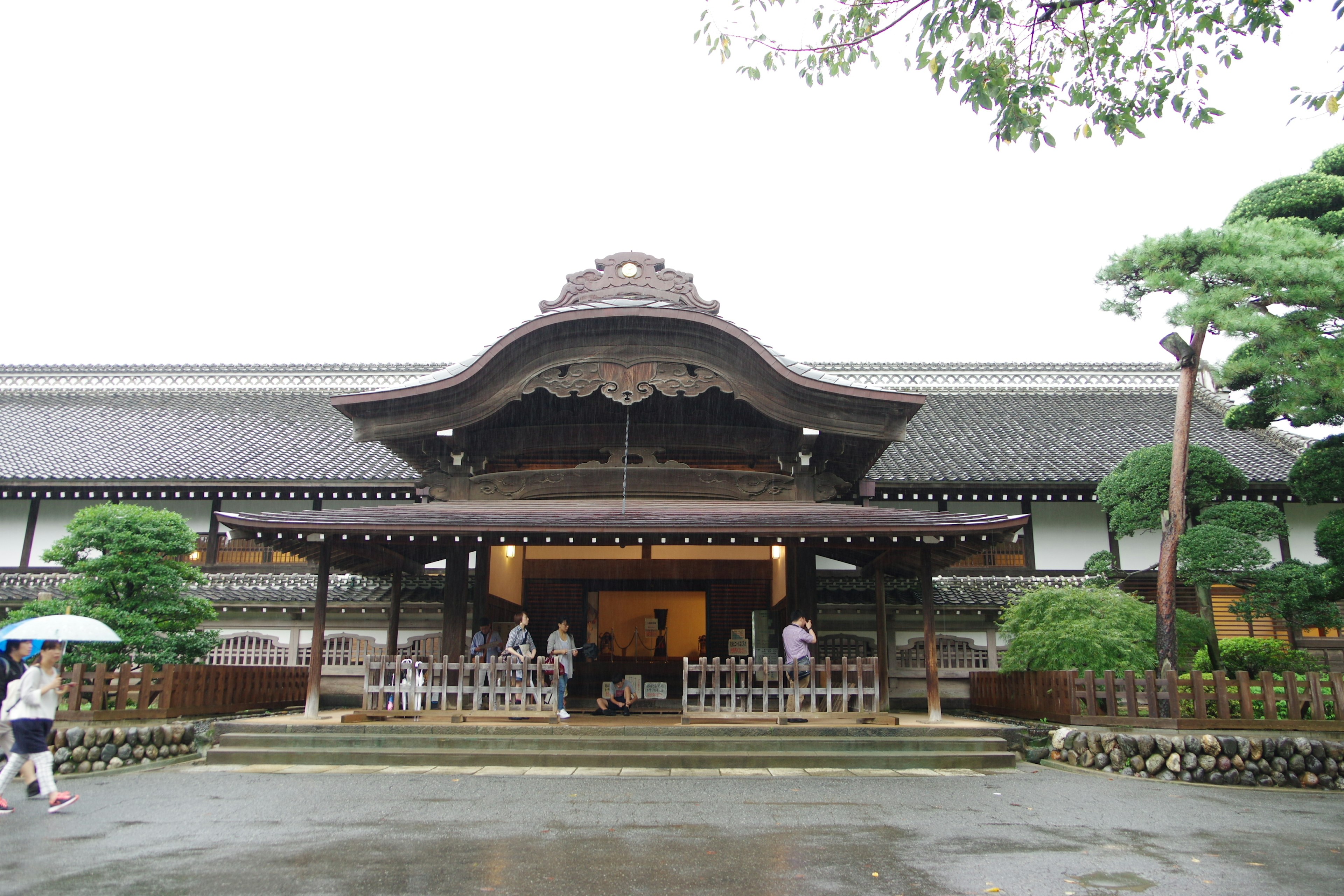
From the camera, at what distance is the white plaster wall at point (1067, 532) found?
17.9m

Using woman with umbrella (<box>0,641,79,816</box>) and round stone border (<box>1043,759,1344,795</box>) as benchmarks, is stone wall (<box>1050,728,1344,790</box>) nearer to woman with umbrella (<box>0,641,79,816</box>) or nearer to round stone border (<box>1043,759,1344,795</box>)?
round stone border (<box>1043,759,1344,795</box>)

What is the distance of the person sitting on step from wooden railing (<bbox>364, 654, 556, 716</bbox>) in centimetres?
151

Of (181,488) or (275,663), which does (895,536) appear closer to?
(275,663)

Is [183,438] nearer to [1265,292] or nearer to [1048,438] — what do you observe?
[1048,438]

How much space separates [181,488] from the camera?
18172 mm

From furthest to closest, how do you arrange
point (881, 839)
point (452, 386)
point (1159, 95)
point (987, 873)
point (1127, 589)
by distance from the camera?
1. point (1127, 589)
2. point (452, 386)
3. point (1159, 95)
4. point (881, 839)
5. point (987, 873)

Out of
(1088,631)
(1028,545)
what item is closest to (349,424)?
(1028,545)

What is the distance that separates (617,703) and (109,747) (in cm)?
647

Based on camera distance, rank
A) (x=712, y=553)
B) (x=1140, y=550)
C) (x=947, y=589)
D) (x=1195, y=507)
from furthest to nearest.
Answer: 1. (x=1140, y=550)
2. (x=947, y=589)
3. (x=712, y=553)
4. (x=1195, y=507)

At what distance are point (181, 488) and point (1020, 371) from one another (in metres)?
21.8

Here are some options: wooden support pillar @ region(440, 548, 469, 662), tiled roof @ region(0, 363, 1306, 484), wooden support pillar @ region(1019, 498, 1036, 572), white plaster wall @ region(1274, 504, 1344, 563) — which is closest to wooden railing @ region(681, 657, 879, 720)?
wooden support pillar @ region(440, 548, 469, 662)

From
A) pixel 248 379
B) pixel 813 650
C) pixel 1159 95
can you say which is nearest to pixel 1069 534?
pixel 813 650

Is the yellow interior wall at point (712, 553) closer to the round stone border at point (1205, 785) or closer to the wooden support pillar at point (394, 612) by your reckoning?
the wooden support pillar at point (394, 612)

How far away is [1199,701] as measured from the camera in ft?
36.4
